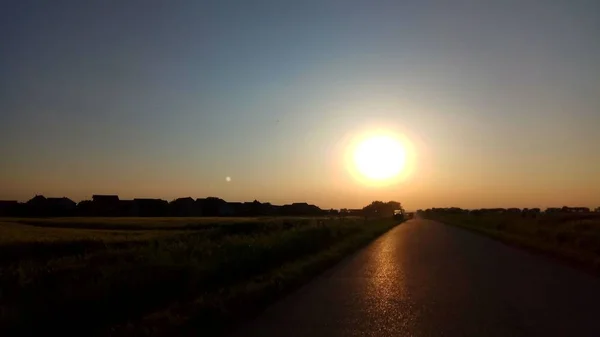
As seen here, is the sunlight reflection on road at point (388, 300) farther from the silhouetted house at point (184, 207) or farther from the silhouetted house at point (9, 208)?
the silhouetted house at point (184, 207)

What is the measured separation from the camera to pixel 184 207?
425 feet

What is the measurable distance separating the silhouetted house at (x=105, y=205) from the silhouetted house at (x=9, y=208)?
13307mm

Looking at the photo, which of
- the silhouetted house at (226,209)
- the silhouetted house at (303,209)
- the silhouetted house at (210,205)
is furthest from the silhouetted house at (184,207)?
the silhouetted house at (303,209)

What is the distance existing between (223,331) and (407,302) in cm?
438

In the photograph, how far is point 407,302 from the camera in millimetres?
12148

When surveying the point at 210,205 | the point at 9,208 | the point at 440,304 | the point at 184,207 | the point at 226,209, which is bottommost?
the point at 440,304

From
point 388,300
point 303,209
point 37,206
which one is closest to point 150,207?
point 37,206

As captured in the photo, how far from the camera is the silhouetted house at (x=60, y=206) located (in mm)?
107875

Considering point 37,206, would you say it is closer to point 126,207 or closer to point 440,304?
point 126,207

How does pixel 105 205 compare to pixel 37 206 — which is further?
pixel 105 205

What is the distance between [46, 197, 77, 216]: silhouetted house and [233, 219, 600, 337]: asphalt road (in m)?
98.1

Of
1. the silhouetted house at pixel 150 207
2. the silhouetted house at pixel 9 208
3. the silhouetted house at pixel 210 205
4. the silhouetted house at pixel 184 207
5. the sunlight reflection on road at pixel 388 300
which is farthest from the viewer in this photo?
the silhouetted house at pixel 210 205

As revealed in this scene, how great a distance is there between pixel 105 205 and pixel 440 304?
114411 millimetres

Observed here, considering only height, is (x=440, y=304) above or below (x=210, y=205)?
below
